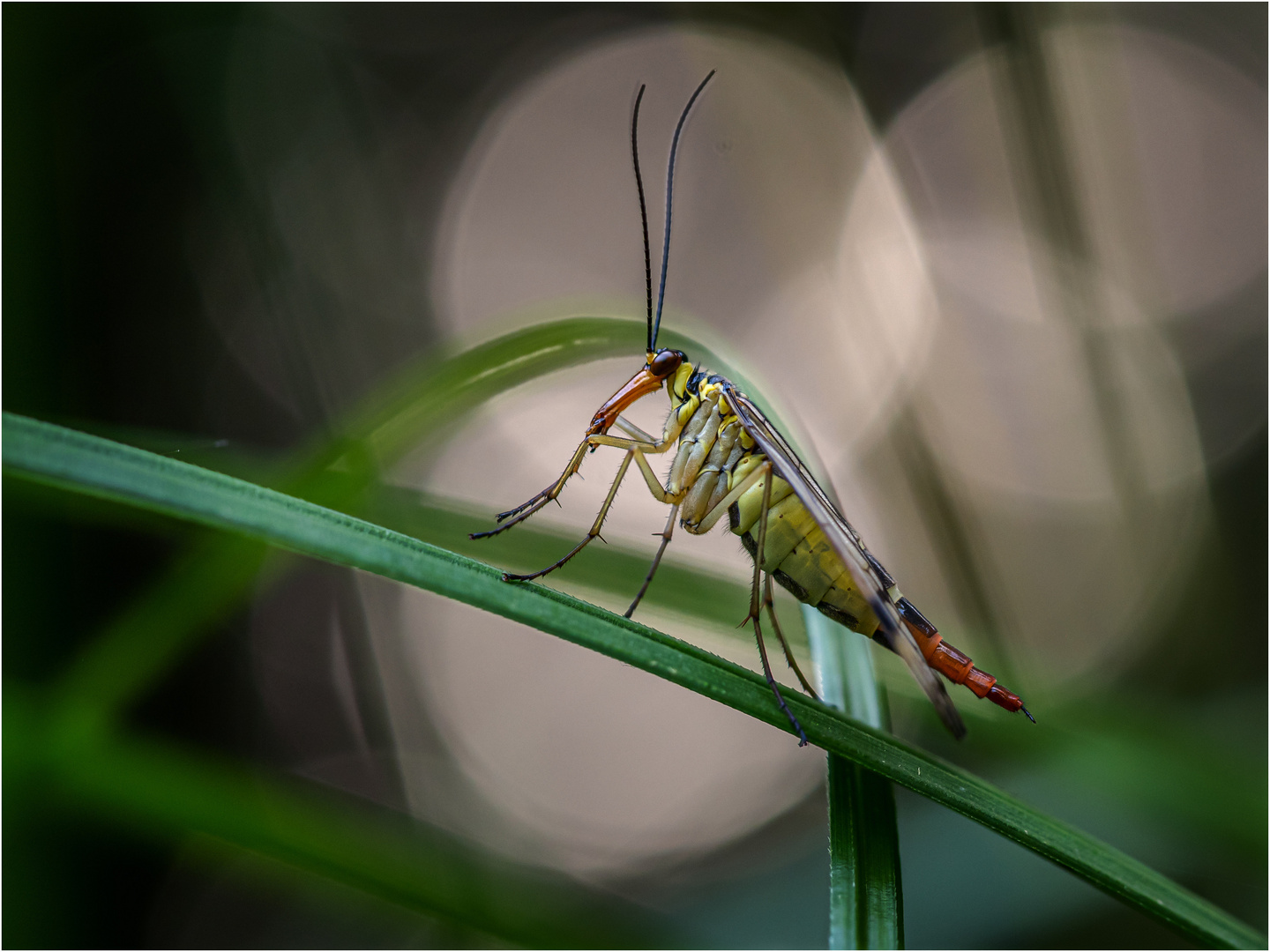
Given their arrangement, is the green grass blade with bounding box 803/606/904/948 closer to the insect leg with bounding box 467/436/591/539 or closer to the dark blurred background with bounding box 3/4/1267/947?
the insect leg with bounding box 467/436/591/539

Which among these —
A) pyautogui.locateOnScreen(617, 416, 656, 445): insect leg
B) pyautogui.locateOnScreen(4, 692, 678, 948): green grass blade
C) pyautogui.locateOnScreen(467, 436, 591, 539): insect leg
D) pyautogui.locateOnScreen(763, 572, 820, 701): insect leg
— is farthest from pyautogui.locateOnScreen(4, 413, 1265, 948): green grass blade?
pyautogui.locateOnScreen(4, 692, 678, 948): green grass blade

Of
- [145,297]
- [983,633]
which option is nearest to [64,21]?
[145,297]

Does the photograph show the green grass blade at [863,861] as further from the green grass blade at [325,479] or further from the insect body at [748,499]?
the green grass blade at [325,479]

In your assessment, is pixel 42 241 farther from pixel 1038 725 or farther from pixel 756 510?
pixel 1038 725

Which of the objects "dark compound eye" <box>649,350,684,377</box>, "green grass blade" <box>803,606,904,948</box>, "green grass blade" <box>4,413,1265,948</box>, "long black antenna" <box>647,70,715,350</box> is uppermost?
"long black antenna" <box>647,70,715,350</box>

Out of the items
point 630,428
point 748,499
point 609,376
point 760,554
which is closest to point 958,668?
point 760,554

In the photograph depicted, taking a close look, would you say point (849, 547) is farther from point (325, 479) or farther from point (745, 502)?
point (325, 479)
